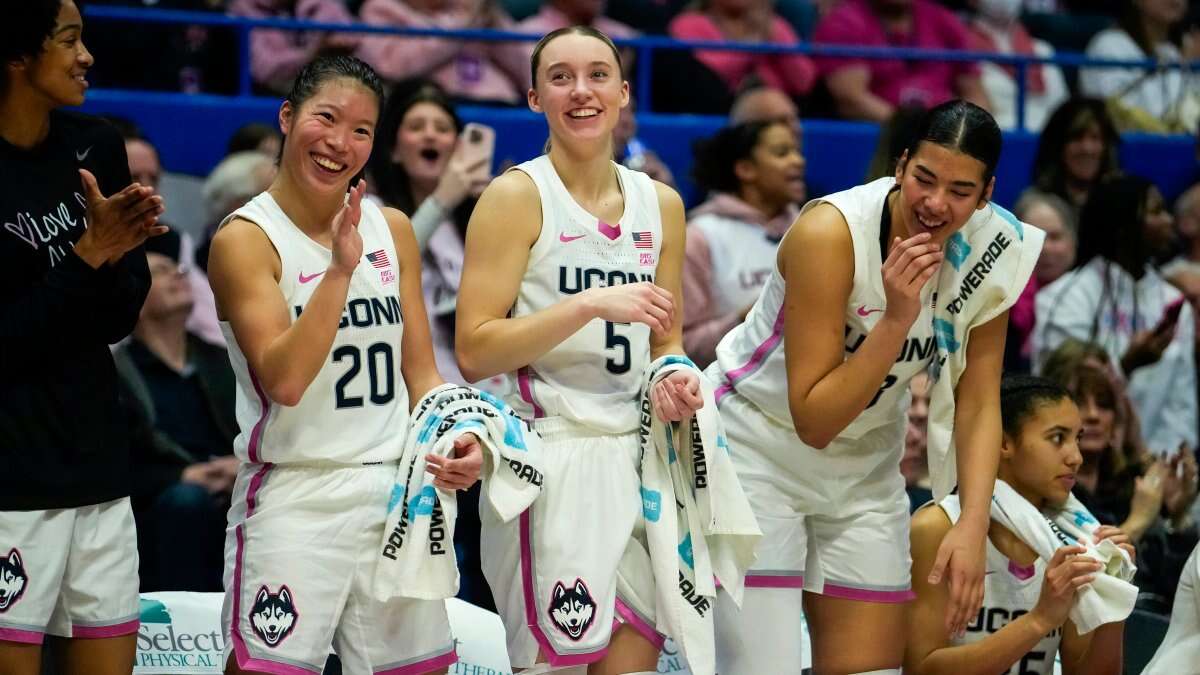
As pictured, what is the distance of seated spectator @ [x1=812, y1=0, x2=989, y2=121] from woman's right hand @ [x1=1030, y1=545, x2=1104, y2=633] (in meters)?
4.63

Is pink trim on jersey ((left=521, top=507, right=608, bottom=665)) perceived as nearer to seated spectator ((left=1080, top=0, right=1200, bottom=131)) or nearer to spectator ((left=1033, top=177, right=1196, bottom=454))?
spectator ((left=1033, top=177, right=1196, bottom=454))

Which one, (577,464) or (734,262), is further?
(734,262)

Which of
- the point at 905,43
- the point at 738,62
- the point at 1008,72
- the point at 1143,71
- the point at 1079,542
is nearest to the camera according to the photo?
the point at 1079,542

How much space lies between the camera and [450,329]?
20.5ft

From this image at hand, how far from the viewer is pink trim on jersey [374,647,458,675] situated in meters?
3.80

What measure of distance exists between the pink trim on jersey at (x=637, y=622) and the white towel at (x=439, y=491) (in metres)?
0.37

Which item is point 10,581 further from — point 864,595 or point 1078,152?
point 1078,152

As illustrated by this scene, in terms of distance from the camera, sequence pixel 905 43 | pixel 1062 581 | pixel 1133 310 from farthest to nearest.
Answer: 1. pixel 905 43
2. pixel 1133 310
3. pixel 1062 581

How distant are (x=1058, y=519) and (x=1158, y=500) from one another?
1.11m

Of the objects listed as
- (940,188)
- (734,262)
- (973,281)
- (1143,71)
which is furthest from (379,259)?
(1143,71)

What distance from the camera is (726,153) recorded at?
681cm

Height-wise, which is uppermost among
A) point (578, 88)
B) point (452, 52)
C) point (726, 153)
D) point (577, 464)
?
point (452, 52)

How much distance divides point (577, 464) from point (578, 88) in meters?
0.85

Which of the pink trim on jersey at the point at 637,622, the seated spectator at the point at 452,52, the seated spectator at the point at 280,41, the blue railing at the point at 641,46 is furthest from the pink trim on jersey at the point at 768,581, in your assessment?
the seated spectator at the point at 280,41
